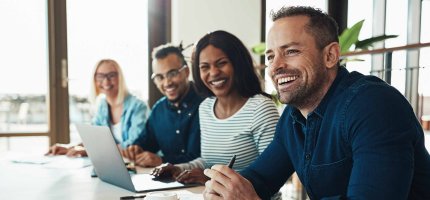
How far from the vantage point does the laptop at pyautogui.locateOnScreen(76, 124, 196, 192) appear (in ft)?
3.99

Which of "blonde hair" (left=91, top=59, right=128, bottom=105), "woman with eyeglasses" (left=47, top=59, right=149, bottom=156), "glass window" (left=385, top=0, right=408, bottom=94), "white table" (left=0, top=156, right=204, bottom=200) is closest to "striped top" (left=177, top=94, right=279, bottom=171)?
"white table" (left=0, top=156, right=204, bottom=200)

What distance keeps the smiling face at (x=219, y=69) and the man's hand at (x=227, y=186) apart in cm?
69

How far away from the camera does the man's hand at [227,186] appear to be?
0.98m

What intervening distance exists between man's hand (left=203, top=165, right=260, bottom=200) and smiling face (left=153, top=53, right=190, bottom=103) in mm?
1134

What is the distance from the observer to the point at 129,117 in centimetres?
245

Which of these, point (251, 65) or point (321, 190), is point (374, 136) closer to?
point (321, 190)

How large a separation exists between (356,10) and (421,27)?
70cm

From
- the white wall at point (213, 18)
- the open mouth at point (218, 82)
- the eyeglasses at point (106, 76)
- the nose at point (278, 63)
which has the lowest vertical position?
the eyeglasses at point (106, 76)

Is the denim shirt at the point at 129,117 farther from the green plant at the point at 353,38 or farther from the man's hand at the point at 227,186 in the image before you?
the green plant at the point at 353,38

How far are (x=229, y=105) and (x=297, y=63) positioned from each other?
2.26ft

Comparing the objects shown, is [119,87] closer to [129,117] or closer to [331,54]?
[129,117]

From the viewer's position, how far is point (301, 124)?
3.68 ft

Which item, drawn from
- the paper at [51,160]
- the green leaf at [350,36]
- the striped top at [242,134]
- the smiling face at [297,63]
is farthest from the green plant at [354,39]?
the smiling face at [297,63]

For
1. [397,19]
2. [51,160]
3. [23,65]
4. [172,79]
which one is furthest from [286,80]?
[397,19]
